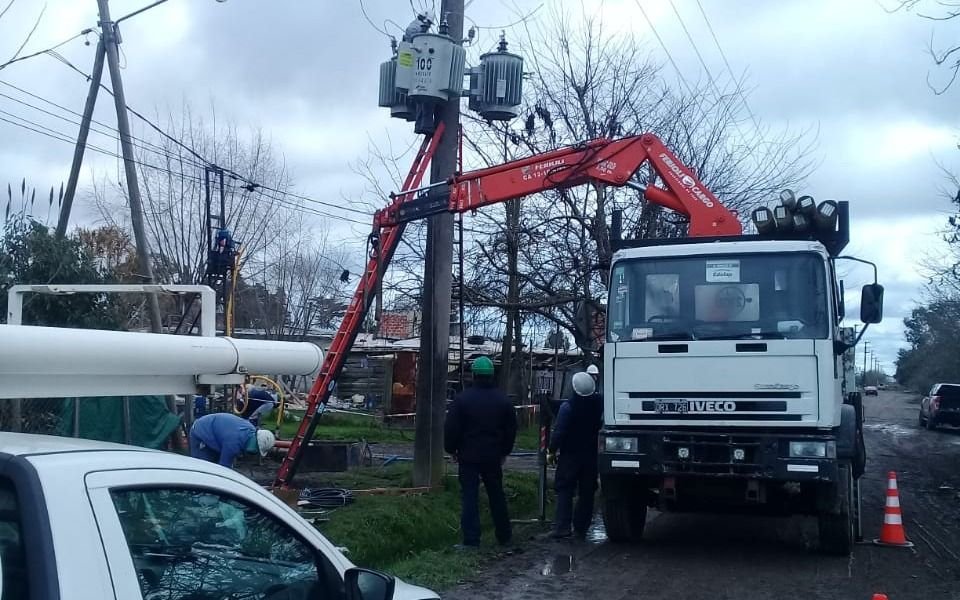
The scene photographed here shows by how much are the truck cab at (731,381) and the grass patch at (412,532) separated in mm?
1922

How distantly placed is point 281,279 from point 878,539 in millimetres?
22731

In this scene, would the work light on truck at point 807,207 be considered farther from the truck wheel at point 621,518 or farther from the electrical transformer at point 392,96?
the electrical transformer at point 392,96

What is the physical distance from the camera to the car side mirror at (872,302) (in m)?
10.6

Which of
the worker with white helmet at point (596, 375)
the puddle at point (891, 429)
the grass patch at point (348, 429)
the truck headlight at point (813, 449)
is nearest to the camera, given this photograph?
the truck headlight at point (813, 449)

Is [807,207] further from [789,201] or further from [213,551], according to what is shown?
[213,551]

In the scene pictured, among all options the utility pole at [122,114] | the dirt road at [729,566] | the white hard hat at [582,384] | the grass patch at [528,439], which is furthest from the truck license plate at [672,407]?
the grass patch at [528,439]

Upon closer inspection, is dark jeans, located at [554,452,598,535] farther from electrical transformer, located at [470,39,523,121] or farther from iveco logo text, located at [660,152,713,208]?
electrical transformer, located at [470,39,523,121]

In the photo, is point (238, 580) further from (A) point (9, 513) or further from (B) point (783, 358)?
(B) point (783, 358)

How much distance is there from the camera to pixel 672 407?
396 inches

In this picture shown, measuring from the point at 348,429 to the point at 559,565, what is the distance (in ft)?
55.9

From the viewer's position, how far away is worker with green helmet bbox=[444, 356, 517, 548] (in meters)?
10.5

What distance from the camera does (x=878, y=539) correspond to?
1151 centimetres

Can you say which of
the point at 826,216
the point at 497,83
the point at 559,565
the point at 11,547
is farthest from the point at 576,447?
the point at 11,547

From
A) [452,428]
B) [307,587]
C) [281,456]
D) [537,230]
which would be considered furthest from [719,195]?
[307,587]
